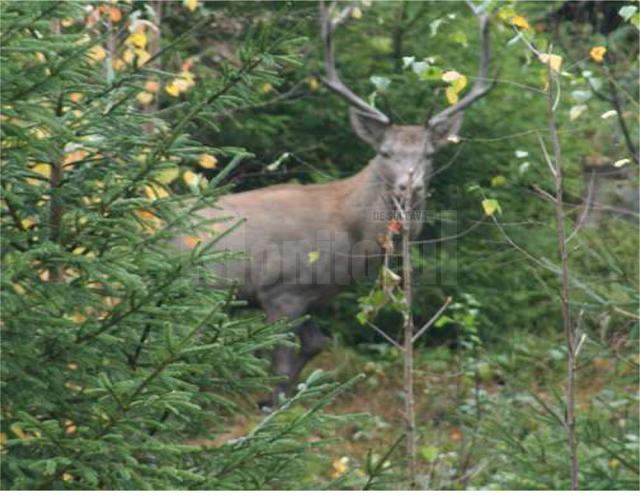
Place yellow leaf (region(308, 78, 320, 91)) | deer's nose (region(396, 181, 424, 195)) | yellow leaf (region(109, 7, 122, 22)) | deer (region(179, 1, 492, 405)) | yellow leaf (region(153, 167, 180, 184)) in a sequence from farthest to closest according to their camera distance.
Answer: yellow leaf (region(308, 78, 320, 91)), deer (region(179, 1, 492, 405)), deer's nose (region(396, 181, 424, 195)), yellow leaf (region(109, 7, 122, 22)), yellow leaf (region(153, 167, 180, 184))

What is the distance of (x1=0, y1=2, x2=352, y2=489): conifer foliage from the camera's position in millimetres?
3779

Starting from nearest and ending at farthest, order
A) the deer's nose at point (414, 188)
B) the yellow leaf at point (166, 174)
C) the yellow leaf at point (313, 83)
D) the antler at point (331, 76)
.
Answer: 1. the yellow leaf at point (166, 174)
2. the deer's nose at point (414, 188)
3. the antler at point (331, 76)
4. the yellow leaf at point (313, 83)

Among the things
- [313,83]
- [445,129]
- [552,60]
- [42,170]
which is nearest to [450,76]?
[552,60]

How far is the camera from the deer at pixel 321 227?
936cm

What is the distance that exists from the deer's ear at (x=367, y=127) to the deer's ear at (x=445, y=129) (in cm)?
31

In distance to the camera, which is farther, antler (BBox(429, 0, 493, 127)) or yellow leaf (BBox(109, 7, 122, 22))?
antler (BBox(429, 0, 493, 127))

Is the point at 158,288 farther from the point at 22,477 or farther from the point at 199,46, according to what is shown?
the point at 199,46

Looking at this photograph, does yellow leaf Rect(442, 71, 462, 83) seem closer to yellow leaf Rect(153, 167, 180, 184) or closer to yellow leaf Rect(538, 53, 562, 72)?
yellow leaf Rect(538, 53, 562, 72)

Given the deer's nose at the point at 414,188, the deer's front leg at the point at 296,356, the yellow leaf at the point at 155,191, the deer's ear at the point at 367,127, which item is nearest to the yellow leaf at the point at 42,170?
the yellow leaf at the point at 155,191

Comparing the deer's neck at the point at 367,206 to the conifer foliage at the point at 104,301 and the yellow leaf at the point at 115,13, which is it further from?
the conifer foliage at the point at 104,301

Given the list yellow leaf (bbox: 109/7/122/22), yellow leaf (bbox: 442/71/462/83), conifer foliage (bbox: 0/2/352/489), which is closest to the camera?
conifer foliage (bbox: 0/2/352/489)

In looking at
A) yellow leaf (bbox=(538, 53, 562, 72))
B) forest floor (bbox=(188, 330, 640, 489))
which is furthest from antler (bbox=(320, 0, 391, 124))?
yellow leaf (bbox=(538, 53, 562, 72))

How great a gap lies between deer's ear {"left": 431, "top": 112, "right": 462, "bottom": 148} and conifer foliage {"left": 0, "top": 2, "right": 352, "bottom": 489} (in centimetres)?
524

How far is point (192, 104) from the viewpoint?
4.13 metres
